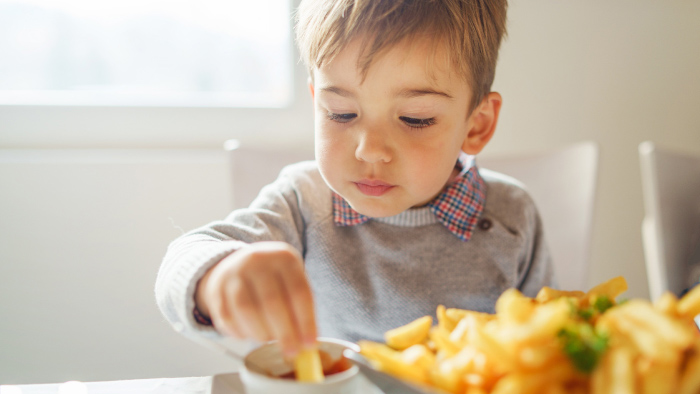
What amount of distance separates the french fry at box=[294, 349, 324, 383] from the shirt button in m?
0.67

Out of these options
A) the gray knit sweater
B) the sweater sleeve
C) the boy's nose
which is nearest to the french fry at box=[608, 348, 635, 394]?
the sweater sleeve

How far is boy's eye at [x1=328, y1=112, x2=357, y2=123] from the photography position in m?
0.82

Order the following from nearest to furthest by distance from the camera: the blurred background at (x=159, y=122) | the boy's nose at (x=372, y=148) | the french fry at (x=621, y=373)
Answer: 1. the french fry at (x=621, y=373)
2. the boy's nose at (x=372, y=148)
3. the blurred background at (x=159, y=122)

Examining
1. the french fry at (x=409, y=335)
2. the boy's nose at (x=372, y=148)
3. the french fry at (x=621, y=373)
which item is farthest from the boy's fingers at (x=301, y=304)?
the boy's nose at (x=372, y=148)

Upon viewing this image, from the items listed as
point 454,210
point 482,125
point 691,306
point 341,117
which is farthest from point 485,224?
point 691,306

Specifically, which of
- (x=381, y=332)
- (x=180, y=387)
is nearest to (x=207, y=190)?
(x=381, y=332)

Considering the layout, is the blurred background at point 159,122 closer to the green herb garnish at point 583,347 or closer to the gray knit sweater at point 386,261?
the gray knit sweater at point 386,261

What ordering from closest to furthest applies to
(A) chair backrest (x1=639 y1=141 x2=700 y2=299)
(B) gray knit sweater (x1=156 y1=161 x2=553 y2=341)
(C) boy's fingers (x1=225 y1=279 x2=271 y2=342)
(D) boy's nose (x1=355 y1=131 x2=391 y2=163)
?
(C) boy's fingers (x1=225 y1=279 x2=271 y2=342) < (D) boy's nose (x1=355 y1=131 x2=391 y2=163) < (B) gray knit sweater (x1=156 y1=161 x2=553 y2=341) < (A) chair backrest (x1=639 y1=141 x2=700 y2=299)

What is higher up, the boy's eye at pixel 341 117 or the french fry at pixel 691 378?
the boy's eye at pixel 341 117

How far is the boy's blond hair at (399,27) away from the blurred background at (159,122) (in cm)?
88

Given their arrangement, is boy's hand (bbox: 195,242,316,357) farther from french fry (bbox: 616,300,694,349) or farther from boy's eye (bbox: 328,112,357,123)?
boy's eye (bbox: 328,112,357,123)

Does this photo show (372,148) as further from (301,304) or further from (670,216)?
(670,216)

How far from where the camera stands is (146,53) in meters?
1.76

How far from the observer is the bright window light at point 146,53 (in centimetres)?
168
